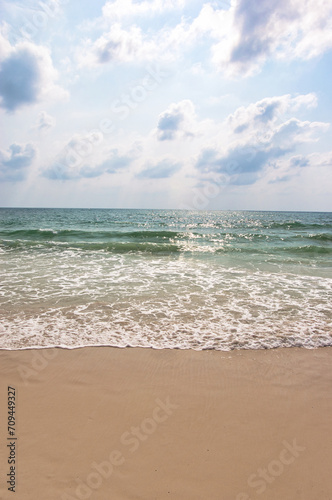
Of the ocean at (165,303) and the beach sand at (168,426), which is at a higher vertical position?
the ocean at (165,303)

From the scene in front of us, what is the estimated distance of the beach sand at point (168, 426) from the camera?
2.54 m

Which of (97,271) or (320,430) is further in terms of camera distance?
(97,271)

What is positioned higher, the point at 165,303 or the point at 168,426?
the point at 165,303

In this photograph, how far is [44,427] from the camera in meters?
3.16

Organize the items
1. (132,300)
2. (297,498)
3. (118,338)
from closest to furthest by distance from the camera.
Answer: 1. (297,498)
2. (118,338)
3. (132,300)

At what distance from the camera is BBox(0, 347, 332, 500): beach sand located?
2.54 meters

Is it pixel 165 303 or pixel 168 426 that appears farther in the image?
pixel 165 303

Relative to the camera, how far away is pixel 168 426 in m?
3.19

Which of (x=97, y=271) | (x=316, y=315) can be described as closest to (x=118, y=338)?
(x=316, y=315)

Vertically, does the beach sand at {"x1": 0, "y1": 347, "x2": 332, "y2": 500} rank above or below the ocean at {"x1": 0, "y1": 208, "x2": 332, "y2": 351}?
below

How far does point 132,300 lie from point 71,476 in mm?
5194

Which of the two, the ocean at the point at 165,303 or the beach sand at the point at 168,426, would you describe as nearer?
the beach sand at the point at 168,426

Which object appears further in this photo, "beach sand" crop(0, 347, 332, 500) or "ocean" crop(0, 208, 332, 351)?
"ocean" crop(0, 208, 332, 351)

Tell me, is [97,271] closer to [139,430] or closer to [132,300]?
[132,300]
